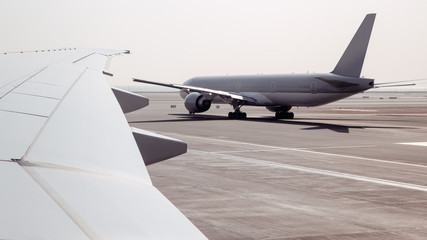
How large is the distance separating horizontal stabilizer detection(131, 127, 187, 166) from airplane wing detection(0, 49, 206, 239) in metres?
0.42

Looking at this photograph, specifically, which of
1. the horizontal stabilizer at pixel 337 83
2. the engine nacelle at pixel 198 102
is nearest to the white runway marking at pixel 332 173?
the horizontal stabilizer at pixel 337 83

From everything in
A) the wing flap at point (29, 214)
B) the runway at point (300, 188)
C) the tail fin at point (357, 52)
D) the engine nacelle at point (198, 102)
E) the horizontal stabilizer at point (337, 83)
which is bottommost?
the runway at point (300, 188)

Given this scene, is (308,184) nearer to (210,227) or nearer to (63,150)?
(210,227)

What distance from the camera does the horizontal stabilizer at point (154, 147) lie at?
4.67 metres

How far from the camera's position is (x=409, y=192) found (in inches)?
536

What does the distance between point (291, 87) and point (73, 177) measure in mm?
42590

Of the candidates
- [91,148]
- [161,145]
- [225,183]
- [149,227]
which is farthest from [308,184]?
[149,227]

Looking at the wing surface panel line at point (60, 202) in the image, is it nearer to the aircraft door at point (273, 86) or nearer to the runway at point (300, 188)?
the runway at point (300, 188)

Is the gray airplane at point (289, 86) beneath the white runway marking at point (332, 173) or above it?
above

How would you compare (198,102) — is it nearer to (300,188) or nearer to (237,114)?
(237,114)

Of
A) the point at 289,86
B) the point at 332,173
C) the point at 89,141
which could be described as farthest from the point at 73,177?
the point at 289,86

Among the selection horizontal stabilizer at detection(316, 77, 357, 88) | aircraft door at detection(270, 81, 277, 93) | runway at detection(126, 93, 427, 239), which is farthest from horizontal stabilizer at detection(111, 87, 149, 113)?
aircraft door at detection(270, 81, 277, 93)

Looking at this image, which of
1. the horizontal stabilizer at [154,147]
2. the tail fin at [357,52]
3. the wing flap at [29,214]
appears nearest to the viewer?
the wing flap at [29,214]

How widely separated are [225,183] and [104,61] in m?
7.12
